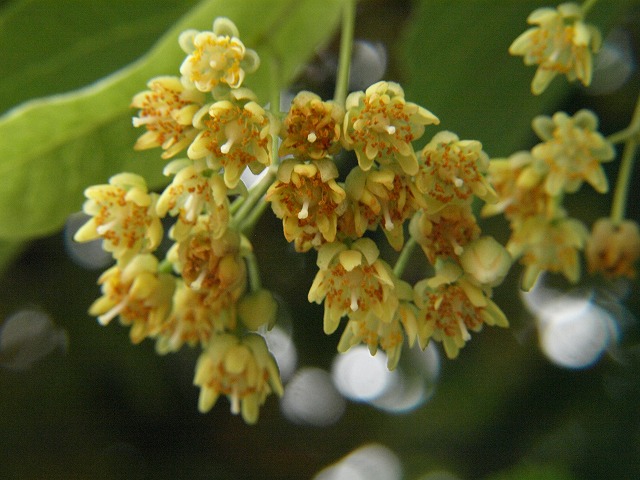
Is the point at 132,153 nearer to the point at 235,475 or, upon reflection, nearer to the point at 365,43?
the point at 365,43

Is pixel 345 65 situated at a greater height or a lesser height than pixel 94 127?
greater

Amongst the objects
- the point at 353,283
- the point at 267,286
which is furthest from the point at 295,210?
the point at 267,286

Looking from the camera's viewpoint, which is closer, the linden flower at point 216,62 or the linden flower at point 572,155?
the linden flower at point 216,62

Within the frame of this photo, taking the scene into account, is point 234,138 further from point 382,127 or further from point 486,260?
point 486,260

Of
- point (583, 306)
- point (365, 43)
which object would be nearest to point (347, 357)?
point (583, 306)

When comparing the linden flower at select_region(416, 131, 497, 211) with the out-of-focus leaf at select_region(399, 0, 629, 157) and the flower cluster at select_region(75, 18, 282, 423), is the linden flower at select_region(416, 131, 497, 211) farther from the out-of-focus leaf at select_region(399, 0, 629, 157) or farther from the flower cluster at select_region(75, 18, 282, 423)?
the out-of-focus leaf at select_region(399, 0, 629, 157)

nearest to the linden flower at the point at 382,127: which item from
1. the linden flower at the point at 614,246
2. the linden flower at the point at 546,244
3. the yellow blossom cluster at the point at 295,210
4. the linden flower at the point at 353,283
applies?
the yellow blossom cluster at the point at 295,210

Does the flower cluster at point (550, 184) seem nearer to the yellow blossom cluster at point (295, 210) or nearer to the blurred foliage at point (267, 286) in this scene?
the yellow blossom cluster at point (295, 210)
